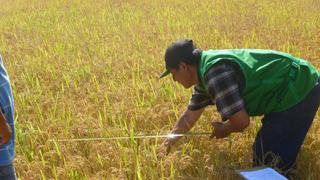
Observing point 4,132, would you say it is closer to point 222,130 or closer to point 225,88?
point 225,88

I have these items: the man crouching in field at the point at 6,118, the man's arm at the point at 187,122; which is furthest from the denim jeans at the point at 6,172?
the man's arm at the point at 187,122

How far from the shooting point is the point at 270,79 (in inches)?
107

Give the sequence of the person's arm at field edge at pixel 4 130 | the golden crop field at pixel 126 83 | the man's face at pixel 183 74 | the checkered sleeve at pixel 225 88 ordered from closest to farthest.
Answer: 1. the person's arm at field edge at pixel 4 130
2. the checkered sleeve at pixel 225 88
3. the man's face at pixel 183 74
4. the golden crop field at pixel 126 83

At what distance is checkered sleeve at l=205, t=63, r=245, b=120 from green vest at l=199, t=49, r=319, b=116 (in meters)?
0.12

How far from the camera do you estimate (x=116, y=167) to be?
2.95 m

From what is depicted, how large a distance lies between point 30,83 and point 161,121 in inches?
83.8

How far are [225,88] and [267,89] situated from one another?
365 mm

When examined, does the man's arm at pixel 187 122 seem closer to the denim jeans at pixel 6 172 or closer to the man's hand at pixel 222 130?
the man's hand at pixel 222 130

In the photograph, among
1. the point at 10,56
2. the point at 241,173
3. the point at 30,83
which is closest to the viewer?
the point at 241,173

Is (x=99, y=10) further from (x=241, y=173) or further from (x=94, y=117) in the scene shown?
(x=241, y=173)

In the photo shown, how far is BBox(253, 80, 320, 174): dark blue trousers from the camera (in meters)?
2.77

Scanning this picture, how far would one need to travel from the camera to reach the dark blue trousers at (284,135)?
109 inches

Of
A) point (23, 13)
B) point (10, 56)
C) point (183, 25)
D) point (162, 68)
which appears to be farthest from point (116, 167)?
point (23, 13)

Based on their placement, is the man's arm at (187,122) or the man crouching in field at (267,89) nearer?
the man crouching in field at (267,89)
